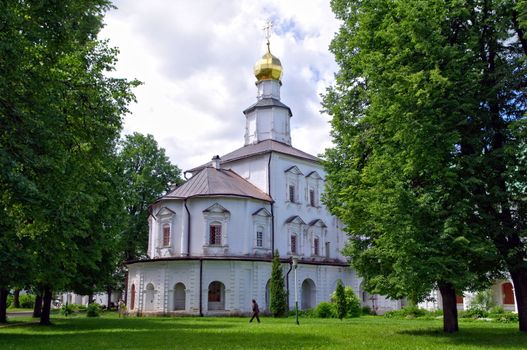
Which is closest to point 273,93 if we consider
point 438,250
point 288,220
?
point 288,220

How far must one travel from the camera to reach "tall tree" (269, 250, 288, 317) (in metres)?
34.8

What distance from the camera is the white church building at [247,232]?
36875 mm

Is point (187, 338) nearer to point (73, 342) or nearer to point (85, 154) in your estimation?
point (73, 342)

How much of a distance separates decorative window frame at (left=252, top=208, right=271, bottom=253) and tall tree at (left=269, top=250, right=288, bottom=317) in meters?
3.96

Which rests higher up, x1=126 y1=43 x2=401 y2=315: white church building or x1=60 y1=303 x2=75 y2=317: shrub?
x1=126 y1=43 x2=401 y2=315: white church building

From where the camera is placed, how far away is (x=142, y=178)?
4603 centimetres

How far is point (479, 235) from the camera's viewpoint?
16.2 metres

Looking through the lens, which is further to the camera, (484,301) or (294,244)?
(294,244)

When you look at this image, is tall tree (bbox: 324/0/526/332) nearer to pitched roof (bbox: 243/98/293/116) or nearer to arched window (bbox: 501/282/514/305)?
pitched roof (bbox: 243/98/293/116)

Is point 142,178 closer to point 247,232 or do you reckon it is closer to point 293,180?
point 247,232

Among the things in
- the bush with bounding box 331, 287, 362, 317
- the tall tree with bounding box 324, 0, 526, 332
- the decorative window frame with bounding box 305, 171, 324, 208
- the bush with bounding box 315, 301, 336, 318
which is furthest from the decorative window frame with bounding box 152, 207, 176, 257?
the tall tree with bounding box 324, 0, 526, 332

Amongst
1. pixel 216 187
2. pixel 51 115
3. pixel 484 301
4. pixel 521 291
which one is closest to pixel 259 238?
pixel 216 187

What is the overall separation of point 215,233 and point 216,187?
138 inches

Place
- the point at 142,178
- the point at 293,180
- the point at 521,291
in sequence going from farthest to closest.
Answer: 1. the point at 142,178
2. the point at 293,180
3. the point at 521,291
